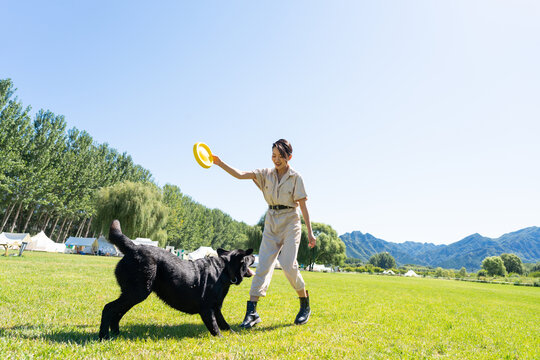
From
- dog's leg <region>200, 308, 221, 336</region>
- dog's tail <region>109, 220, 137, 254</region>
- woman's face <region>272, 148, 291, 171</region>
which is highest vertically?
woman's face <region>272, 148, 291, 171</region>

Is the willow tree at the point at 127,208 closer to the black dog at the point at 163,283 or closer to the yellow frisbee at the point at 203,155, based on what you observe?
the yellow frisbee at the point at 203,155

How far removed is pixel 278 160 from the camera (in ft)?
14.2

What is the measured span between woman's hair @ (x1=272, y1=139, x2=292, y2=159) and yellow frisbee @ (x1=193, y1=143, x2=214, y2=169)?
38.4 inches

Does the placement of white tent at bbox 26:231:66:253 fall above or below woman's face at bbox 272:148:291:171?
below

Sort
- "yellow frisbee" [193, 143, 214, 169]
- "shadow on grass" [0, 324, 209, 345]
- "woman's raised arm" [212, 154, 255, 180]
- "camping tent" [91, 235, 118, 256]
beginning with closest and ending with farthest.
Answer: "shadow on grass" [0, 324, 209, 345] < "yellow frisbee" [193, 143, 214, 169] < "woman's raised arm" [212, 154, 255, 180] < "camping tent" [91, 235, 118, 256]

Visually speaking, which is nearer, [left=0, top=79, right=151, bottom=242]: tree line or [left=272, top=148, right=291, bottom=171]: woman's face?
[left=272, top=148, right=291, bottom=171]: woman's face

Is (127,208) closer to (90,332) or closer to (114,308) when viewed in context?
(90,332)

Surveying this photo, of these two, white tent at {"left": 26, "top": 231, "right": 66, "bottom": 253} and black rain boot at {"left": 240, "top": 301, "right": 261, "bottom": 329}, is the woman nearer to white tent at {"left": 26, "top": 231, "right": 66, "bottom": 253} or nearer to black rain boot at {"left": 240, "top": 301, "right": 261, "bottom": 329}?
black rain boot at {"left": 240, "top": 301, "right": 261, "bottom": 329}

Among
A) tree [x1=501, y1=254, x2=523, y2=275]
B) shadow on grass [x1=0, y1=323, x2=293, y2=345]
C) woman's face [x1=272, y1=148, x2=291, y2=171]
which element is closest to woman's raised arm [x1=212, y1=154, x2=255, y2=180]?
woman's face [x1=272, y1=148, x2=291, y2=171]

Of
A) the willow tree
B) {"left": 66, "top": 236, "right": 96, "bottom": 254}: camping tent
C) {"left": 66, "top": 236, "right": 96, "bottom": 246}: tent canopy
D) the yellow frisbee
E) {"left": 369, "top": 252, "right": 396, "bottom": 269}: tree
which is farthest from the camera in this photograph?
{"left": 369, "top": 252, "right": 396, "bottom": 269}: tree

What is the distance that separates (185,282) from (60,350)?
114cm

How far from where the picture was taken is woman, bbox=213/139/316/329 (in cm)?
419

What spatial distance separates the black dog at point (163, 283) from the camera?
2881mm

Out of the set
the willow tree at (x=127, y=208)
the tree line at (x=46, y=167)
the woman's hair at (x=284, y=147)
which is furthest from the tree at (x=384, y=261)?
the woman's hair at (x=284, y=147)
